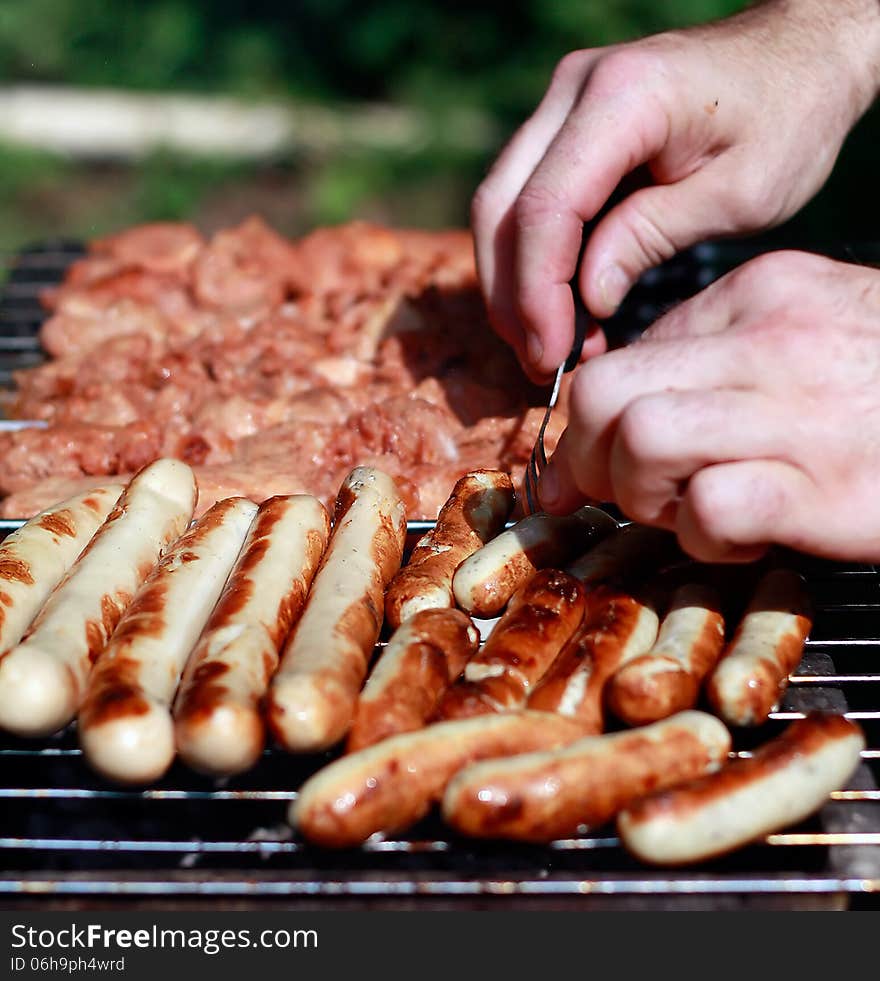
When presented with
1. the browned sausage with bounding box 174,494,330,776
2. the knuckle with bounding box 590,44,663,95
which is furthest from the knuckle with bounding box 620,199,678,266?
the browned sausage with bounding box 174,494,330,776

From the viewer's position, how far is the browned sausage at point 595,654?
2.54 m

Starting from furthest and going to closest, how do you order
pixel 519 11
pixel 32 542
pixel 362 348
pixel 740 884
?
1. pixel 519 11
2. pixel 362 348
3. pixel 32 542
4. pixel 740 884

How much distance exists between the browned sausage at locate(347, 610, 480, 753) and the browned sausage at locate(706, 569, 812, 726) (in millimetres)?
609

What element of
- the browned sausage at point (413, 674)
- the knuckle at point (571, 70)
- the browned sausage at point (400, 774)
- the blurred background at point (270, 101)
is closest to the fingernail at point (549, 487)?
the browned sausage at point (413, 674)

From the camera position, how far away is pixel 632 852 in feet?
7.48

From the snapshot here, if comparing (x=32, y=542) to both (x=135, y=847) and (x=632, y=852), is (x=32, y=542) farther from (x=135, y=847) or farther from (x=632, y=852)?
(x=632, y=852)

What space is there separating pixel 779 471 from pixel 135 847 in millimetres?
1655

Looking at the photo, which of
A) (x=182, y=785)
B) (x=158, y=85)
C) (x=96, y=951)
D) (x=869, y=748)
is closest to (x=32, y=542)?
(x=182, y=785)

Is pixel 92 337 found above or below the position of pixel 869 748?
above

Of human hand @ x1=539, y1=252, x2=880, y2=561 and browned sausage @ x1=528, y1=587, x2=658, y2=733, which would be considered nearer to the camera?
human hand @ x1=539, y1=252, x2=880, y2=561

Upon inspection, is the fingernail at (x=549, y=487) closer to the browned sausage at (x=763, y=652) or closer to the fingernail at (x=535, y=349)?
the browned sausage at (x=763, y=652)

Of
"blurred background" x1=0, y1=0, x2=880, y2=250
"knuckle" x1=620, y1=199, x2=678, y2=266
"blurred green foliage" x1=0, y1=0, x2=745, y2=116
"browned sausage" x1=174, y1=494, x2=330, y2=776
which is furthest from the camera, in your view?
"blurred green foliage" x1=0, y1=0, x2=745, y2=116

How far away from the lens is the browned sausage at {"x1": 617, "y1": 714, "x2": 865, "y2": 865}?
2.24m

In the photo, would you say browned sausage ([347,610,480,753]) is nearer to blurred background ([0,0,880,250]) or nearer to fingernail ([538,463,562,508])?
fingernail ([538,463,562,508])
